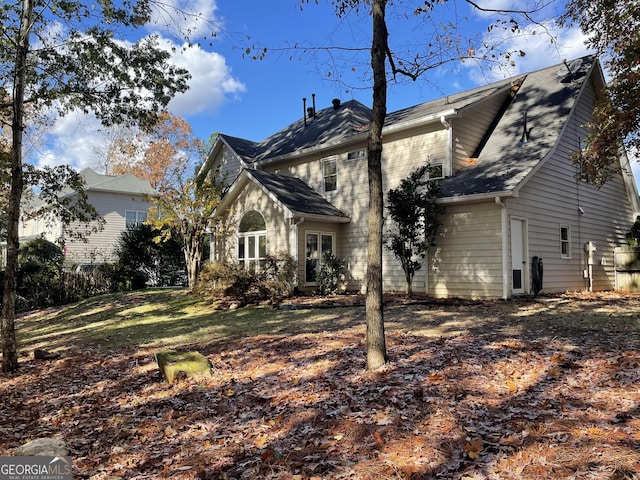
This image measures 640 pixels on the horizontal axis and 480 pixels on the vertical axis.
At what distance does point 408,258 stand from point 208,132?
1352 inches

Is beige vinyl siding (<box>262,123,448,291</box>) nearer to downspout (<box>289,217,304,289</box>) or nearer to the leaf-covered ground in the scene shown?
downspout (<box>289,217,304,289</box>)

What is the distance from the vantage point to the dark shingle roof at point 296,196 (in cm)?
1502

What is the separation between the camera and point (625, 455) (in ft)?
A: 9.87

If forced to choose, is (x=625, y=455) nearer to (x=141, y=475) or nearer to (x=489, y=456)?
(x=489, y=456)

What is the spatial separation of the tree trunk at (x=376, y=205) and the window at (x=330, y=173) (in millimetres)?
11303

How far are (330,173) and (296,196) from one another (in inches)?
80.3

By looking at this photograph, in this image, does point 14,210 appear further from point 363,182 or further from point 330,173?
point 330,173

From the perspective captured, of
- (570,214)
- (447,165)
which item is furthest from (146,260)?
(570,214)

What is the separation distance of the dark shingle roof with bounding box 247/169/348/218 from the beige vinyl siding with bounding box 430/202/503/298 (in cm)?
409

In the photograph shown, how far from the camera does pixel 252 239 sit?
16719 mm

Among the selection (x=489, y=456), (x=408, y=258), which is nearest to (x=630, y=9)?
Result: (x=408, y=258)

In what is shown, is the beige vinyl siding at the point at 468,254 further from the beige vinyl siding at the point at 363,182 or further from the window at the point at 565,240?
the window at the point at 565,240

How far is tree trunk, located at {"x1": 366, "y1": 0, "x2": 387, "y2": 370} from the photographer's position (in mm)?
5363

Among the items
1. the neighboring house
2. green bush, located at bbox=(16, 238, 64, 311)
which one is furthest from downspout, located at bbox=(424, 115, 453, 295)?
the neighboring house
